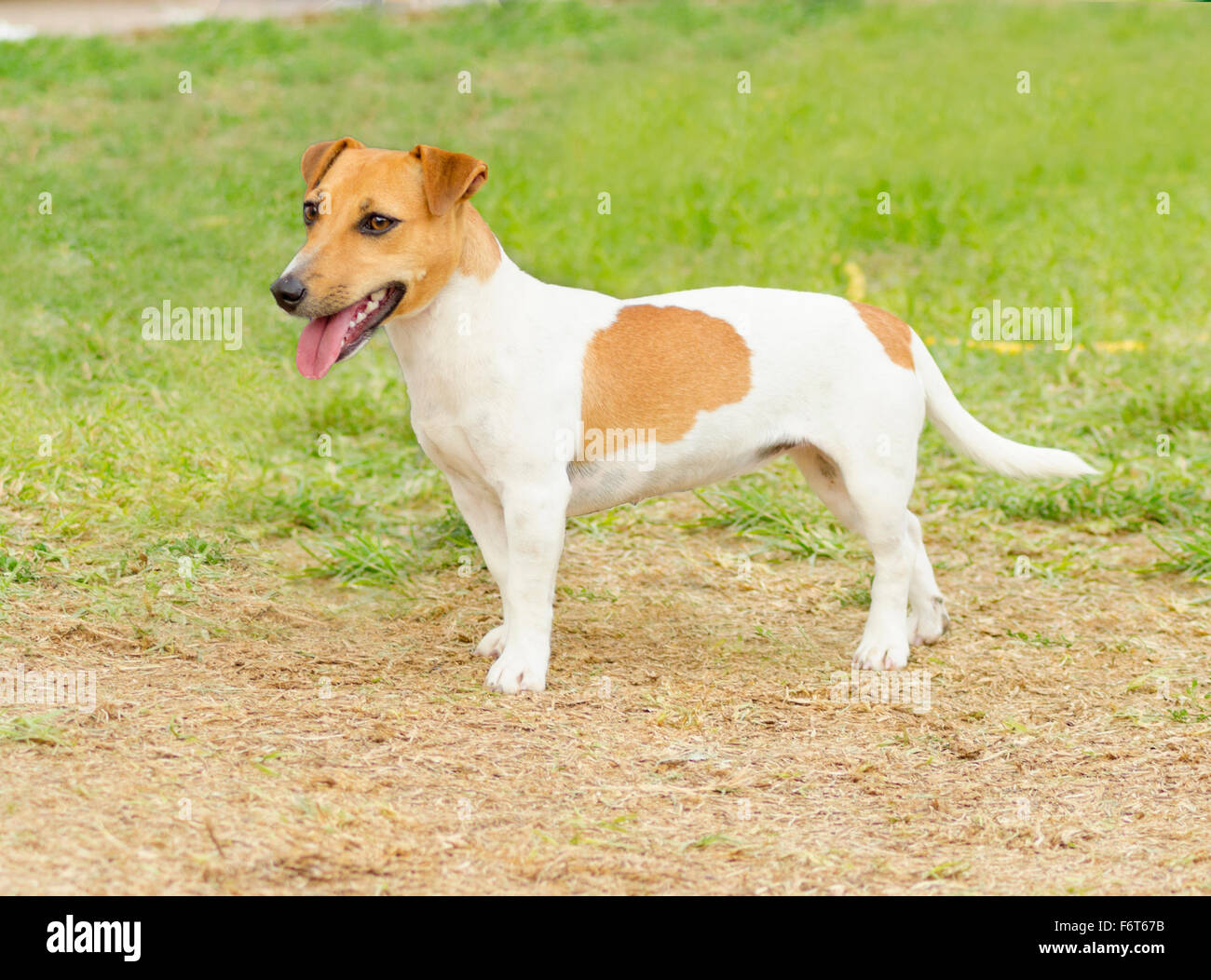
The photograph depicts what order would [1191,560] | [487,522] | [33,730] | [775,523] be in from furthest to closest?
[775,523] < [1191,560] < [487,522] < [33,730]

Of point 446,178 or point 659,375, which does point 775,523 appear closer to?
point 659,375

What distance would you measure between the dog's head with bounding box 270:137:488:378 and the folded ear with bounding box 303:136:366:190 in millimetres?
168

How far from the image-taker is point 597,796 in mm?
3824

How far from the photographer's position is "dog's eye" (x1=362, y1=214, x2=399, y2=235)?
4234 mm

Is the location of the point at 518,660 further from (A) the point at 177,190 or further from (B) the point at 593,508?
(A) the point at 177,190

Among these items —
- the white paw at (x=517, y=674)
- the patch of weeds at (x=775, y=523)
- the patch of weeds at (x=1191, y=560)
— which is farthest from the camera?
the patch of weeds at (x=775, y=523)

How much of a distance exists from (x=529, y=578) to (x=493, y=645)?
510mm

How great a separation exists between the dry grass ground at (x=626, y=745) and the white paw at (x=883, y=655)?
4.2 inches

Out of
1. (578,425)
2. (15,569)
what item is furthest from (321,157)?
(15,569)

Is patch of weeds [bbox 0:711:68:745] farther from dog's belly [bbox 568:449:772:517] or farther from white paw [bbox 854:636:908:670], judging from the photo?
white paw [bbox 854:636:908:670]

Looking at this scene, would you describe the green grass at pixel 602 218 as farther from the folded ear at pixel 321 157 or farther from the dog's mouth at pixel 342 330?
the folded ear at pixel 321 157

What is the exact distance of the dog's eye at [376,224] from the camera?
4234 millimetres

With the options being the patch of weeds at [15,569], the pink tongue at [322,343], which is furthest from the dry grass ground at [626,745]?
the pink tongue at [322,343]

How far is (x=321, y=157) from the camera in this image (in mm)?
4539
